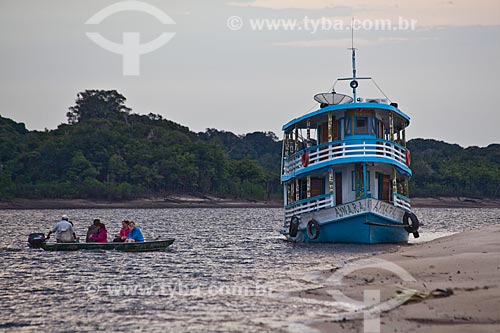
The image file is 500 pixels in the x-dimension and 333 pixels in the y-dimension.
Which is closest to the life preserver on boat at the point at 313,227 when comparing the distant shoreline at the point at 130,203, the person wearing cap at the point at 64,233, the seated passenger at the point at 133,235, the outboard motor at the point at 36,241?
the seated passenger at the point at 133,235

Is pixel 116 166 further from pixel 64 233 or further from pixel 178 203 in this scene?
pixel 64 233

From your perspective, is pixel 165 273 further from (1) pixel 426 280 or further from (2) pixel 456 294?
(2) pixel 456 294

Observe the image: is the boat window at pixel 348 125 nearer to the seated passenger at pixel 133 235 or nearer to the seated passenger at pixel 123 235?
the seated passenger at pixel 133 235

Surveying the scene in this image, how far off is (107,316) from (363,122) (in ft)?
62.6

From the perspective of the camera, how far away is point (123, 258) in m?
27.8

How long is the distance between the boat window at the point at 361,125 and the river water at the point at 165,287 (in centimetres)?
520

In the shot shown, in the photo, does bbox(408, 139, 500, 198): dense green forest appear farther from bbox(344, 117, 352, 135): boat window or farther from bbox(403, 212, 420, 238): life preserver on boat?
bbox(344, 117, 352, 135): boat window

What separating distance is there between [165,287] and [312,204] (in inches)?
542

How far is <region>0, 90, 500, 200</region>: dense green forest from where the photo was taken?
345 feet

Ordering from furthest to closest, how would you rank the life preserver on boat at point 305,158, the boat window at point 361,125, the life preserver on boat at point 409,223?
the life preserver on boat at point 305,158, the boat window at point 361,125, the life preserver on boat at point 409,223

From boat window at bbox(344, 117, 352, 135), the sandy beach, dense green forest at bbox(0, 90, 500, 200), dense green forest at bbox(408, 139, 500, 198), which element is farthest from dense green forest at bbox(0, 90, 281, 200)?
the sandy beach

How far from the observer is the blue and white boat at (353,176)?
30438 mm

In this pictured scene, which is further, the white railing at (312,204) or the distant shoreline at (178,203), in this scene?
the distant shoreline at (178,203)

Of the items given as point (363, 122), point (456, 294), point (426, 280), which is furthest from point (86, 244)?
point (456, 294)
